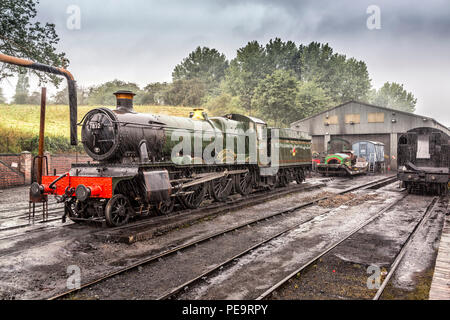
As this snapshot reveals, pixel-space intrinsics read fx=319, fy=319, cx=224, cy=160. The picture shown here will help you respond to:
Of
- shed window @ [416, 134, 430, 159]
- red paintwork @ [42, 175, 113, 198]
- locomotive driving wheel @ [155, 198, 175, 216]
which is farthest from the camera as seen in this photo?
shed window @ [416, 134, 430, 159]

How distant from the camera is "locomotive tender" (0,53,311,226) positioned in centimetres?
778

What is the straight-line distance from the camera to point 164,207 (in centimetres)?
948

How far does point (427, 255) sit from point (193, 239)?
189 inches

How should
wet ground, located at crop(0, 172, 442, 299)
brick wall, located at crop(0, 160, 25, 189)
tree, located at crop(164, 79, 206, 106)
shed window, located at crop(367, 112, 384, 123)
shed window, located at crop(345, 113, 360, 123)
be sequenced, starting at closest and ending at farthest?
wet ground, located at crop(0, 172, 442, 299) < brick wall, located at crop(0, 160, 25, 189) < shed window, located at crop(367, 112, 384, 123) < shed window, located at crop(345, 113, 360, 123) < tree, located at crop(164, 79, 206, 106)

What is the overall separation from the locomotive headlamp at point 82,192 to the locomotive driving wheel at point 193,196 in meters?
3.18

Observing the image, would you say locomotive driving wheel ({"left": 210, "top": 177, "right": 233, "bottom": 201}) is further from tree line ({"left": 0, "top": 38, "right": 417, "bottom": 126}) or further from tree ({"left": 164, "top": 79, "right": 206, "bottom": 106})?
tree ({"left": 164, "top": 79, "right": 206, "bottom": 106})

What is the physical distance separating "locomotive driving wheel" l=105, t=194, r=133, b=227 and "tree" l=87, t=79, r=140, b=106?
4487cm

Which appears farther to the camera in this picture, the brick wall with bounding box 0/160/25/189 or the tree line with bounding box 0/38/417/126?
the tree line with bounding box 0/38/417/126

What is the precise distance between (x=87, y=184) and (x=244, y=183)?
22.7 feet

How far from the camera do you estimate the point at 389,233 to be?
26.1 feet

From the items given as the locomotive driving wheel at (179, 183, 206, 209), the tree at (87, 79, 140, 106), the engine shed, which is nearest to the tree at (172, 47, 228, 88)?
the tree at (87, 79, 140, 106)

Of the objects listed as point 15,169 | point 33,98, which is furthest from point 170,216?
point 33,98

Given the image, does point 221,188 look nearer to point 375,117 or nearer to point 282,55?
point 375,117
